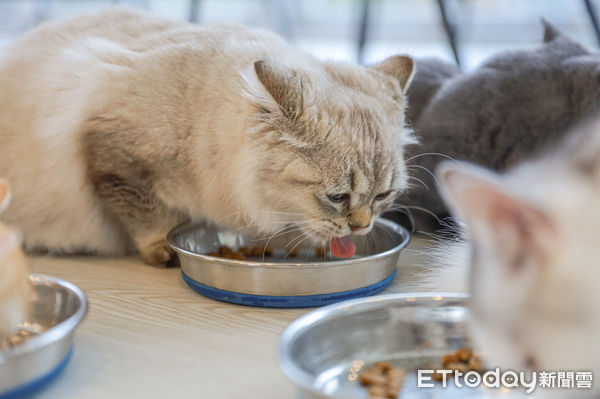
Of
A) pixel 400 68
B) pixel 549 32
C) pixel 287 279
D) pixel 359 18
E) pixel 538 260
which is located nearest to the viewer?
pixel 538 260

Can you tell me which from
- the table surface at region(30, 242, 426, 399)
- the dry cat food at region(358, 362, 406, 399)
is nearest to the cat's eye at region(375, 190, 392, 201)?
the table surface at region(30, 242, 426, 399)

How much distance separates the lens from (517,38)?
16.0 ft

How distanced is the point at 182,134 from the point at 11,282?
0.75 meters

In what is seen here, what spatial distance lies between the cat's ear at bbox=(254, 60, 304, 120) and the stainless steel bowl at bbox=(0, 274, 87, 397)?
1.99 ft

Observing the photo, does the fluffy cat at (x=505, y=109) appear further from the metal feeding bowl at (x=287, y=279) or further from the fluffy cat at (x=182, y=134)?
the metal feeding bowl at (x=287, y=279)

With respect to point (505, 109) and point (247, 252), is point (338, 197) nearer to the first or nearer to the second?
point (247, 252)

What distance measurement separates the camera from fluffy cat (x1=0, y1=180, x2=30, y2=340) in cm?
104

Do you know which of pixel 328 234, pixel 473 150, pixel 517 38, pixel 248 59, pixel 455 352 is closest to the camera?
pixel 455 352

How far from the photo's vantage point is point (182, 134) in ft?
5.63

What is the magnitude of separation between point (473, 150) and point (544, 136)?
22 cm

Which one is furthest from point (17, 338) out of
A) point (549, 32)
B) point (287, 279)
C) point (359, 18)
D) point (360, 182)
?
point (359, 18)

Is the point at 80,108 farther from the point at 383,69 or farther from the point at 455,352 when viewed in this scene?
the point at 455,352

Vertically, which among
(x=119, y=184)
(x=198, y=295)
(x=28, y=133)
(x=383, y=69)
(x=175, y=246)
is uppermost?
(x=383, y=69)

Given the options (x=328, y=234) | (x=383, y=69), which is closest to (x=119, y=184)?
(x=328, y=234)
